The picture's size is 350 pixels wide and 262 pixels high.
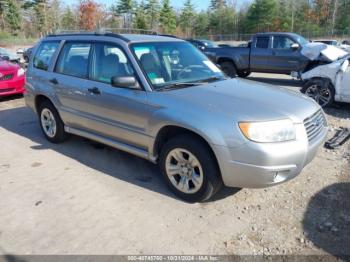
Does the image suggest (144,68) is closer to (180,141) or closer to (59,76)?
(180,141)

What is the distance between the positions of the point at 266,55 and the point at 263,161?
10.4 m

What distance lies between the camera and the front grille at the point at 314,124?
3.55 meters

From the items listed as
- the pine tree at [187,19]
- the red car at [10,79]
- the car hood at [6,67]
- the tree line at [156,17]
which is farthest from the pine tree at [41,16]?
the red car at [10,79]

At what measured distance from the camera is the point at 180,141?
371cm

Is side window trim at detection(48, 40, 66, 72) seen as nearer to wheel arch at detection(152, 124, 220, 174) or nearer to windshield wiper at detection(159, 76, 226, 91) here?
windshield wiper at detection(159, 76, 226, 91)

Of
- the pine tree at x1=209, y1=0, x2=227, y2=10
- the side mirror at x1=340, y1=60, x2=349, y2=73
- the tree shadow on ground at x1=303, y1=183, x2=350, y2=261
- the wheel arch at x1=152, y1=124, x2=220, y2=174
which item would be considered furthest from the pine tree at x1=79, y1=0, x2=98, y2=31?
the tree shadow on ground at x1=303, y1=183, x2=350, y2=261

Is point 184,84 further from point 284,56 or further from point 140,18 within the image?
point 140,18

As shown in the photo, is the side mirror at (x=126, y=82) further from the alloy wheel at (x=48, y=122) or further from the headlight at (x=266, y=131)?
the alloy wheel at (x=48, y=122)

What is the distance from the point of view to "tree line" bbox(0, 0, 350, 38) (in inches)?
2414

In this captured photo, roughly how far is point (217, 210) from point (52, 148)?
3231 millimetres

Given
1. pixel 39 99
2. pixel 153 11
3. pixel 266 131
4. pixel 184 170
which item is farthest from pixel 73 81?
pixel 153 11

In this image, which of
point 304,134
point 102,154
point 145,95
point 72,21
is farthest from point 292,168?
point 72,21

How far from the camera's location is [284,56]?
12445mm

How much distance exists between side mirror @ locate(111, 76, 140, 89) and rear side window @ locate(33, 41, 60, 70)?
2.03 m
